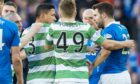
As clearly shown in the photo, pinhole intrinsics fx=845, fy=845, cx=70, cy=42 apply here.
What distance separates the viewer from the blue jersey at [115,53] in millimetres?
13930

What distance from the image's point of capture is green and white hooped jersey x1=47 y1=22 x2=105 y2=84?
12.9 meters

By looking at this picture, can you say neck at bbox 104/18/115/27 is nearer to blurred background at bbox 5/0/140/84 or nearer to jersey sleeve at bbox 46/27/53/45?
jersey sleeve at bbox 46/27/53/45

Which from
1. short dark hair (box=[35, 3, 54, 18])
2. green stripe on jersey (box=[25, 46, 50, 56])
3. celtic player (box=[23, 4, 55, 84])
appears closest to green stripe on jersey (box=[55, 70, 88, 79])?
celtic player (box=[23, 4, 55, 84])

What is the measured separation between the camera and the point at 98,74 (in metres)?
14.5

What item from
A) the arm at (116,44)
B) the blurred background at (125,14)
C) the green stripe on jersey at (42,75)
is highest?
the arm at (116,44)

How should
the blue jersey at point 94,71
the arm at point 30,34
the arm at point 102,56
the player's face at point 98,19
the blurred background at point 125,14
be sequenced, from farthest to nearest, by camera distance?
1. the blurred background at point 125,14
2. the blue jersey at point 94,71
3. the player's face at point 98,19
4. the arm at point 102,56
5. the arm at point 30,34

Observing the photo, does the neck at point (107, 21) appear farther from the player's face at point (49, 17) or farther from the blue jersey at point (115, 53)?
the player's face at point (49, 17)

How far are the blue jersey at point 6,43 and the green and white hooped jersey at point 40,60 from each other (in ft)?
4.35

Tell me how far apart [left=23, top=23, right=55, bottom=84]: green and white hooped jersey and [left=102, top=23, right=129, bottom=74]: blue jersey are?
1.03 m

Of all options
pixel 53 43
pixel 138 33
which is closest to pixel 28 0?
pixel 138 33

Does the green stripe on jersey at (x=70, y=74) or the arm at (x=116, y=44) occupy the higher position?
the arm at (x=116, y=44)

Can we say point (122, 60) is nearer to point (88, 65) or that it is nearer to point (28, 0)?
point (88, 65)

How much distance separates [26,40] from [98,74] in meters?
1.69

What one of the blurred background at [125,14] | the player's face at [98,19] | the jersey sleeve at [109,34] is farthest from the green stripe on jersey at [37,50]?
the blurred background at [125,14]
